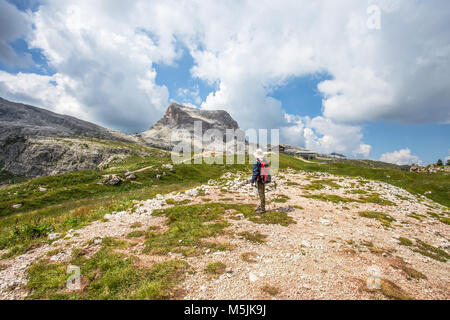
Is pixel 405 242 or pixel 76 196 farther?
pixel 76 196

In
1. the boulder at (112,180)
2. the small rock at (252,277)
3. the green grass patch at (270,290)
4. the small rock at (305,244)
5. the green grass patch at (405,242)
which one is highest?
the boulder at (112,180)

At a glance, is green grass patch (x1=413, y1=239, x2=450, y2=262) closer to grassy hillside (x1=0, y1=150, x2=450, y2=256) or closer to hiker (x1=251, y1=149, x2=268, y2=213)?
hiker (x1=251, y1=149, x2=268, y2=213)

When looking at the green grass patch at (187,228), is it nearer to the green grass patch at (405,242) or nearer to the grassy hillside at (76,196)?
the grassy hillside at (76,196)

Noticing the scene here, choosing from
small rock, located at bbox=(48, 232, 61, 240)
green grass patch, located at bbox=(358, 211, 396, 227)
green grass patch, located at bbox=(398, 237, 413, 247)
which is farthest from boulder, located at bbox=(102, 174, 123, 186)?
green grass patch, located at bbox=(398, 237, 413, 247)

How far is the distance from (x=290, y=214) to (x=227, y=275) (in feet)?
30.4

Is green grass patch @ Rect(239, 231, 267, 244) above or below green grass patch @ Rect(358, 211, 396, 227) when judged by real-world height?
above

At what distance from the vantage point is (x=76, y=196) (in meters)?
29.0

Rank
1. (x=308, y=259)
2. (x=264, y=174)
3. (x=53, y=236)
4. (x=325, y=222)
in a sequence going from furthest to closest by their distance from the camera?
1. (x=264, y=174)
2. (x=325, y=222)
3. (x=53, y=236)
4. (x=308, y=259)

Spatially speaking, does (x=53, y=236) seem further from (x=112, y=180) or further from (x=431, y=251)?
(x=112, y=180)

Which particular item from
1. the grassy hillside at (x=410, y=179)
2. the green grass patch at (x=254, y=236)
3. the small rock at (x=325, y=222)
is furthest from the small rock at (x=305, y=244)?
the grassy hillside at (x=410, y=179)

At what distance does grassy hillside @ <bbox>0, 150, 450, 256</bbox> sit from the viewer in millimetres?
12734

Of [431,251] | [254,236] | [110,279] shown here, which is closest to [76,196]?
[110,279]

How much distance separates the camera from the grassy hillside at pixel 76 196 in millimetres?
12734

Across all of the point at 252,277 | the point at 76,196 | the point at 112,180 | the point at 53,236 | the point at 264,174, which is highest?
the point at 264,174
